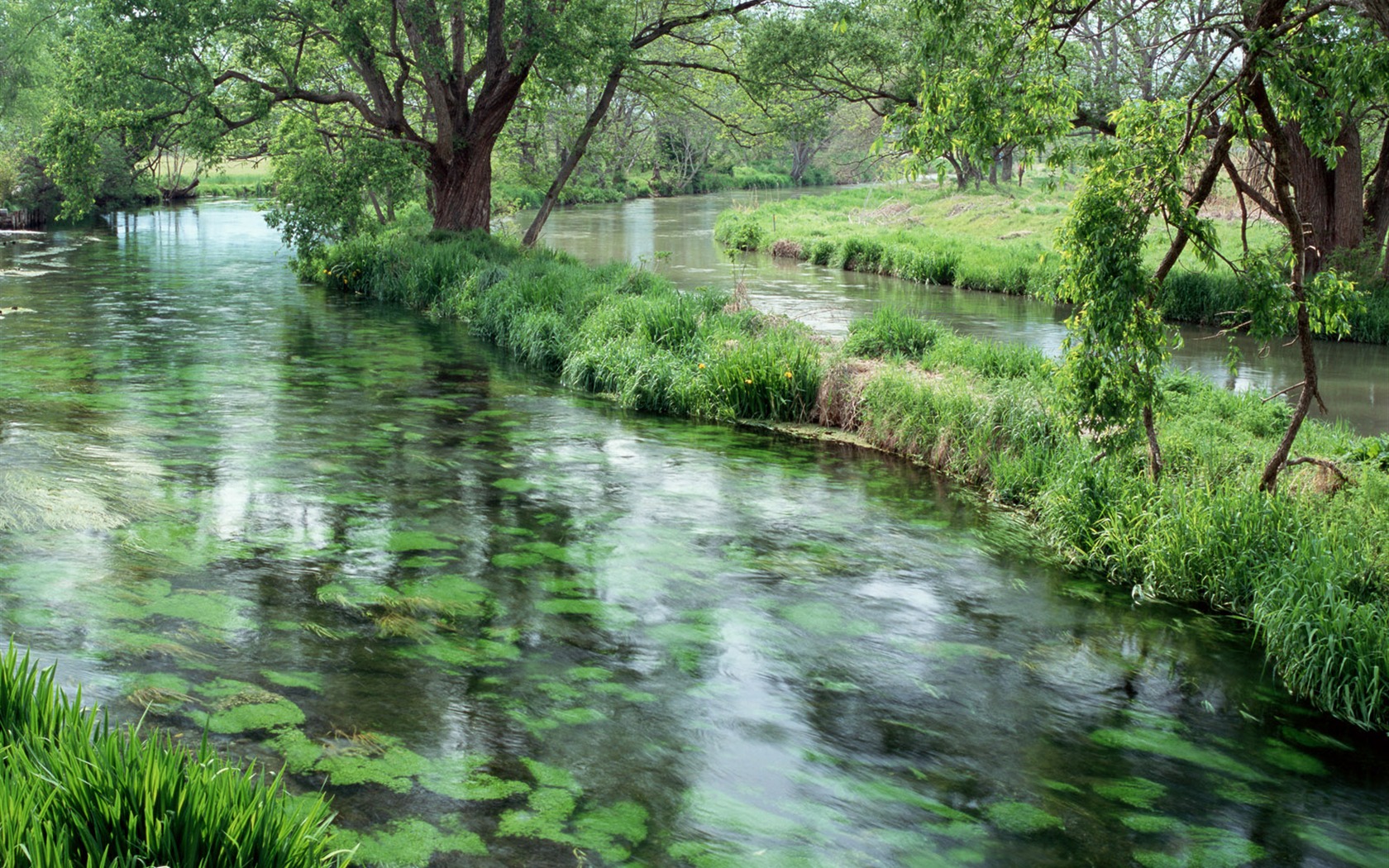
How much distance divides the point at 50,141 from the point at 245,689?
687 inches

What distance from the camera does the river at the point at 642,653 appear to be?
533cm

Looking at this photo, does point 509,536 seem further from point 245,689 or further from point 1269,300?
point 1269,300

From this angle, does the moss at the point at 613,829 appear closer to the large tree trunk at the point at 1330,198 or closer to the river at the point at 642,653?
the river at the point at 642,653

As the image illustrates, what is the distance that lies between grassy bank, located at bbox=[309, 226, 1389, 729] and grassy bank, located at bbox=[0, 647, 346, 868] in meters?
6.22

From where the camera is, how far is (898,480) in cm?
1135

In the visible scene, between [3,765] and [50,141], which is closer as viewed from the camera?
[3,765]

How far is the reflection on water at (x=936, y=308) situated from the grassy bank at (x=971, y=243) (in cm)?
60

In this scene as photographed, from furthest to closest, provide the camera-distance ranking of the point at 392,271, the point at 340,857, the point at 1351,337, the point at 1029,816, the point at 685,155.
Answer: the point at 685,155
the point at 392,271
the point at 1351,337
the point at 1029,816
the point at 340,857

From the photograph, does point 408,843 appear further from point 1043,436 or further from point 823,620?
point 1043,436

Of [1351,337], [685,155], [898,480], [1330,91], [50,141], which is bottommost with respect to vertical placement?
[898,480]

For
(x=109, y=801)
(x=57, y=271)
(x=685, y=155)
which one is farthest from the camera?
(x=685, y=155)

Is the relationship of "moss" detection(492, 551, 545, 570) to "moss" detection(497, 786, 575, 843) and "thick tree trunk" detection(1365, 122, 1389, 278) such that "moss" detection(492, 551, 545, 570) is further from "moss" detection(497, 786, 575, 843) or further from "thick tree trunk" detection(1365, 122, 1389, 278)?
"thick tree trunk" detection(1365, 122, 1389, 278)

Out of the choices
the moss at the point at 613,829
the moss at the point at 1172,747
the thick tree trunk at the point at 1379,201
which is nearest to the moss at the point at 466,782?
the moss at the point at 613,829

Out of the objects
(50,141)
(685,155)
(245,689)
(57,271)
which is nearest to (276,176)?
(57,271)
